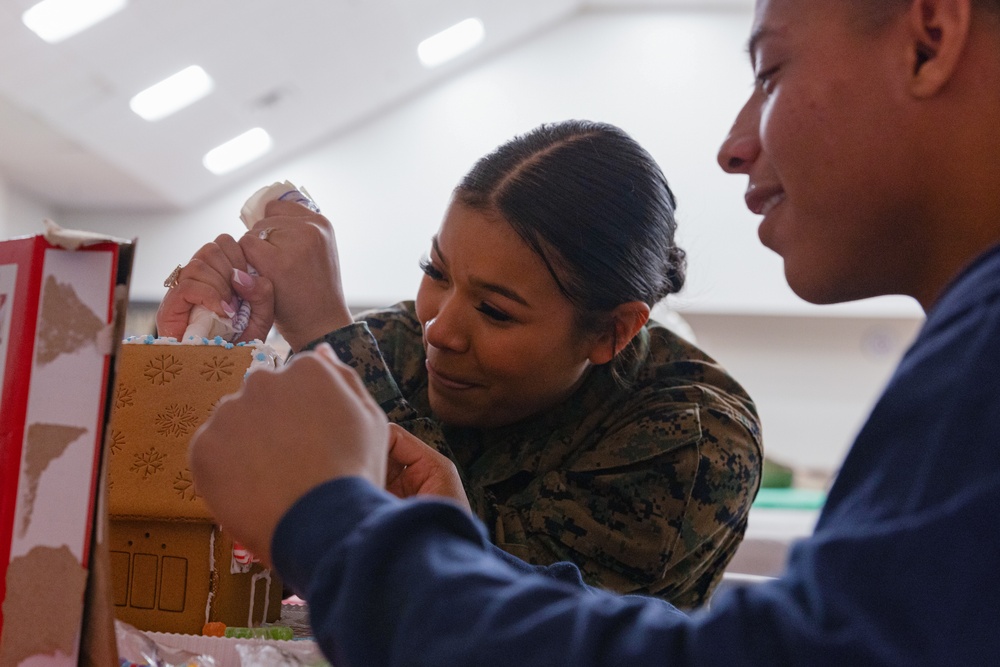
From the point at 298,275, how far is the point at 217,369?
0.87ft

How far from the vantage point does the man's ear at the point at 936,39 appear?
464mm

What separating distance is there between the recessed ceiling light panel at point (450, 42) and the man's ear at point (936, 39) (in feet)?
17.4

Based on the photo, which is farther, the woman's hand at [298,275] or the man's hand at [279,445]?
the woman's hand at [298,275]

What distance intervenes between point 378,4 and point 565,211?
4.24 meters

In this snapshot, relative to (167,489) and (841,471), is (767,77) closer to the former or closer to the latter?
(841,471)

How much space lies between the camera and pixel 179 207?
5.84m

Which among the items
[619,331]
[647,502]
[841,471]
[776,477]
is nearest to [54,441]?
[841,471]

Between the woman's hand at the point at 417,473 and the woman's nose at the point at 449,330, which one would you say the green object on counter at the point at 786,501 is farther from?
the woman's hand at the point at 417,473

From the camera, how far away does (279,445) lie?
0.41m

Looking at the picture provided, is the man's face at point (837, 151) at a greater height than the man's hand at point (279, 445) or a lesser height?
greater

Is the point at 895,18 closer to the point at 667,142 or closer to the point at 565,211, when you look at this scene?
the point at 565,211

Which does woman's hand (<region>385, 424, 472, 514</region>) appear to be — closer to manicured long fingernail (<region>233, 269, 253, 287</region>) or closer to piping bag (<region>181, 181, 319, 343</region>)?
piping bag (<region>181, 181, 319, 343</region>)

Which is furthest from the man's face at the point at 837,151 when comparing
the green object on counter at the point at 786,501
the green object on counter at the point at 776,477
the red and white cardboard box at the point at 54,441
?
the green object on counter at the point at 776,477

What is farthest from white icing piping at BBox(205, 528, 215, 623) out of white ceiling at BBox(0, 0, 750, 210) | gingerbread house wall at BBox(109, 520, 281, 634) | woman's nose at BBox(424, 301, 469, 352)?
white ceiling at BBox(0, 0, 750, 210)
